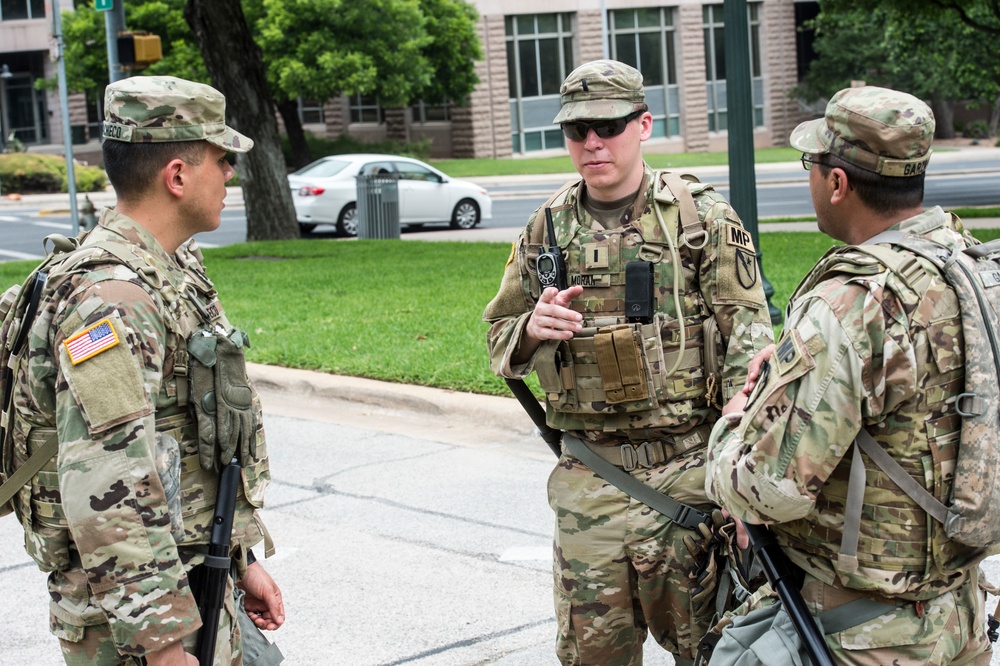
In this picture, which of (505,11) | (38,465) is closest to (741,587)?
(38,465)

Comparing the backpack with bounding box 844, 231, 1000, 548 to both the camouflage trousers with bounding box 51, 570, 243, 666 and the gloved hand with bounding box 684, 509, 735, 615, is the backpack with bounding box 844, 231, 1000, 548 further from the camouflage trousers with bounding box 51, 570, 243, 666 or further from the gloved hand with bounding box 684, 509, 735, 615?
the camouflage trousers with bounding box 51, 570, 243, 666

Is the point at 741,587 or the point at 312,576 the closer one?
the point at 741,587

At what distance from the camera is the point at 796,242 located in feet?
49.9

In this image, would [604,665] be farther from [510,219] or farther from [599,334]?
[510,219]

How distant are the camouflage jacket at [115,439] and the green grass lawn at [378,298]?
5.69 m

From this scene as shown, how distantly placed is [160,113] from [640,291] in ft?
4.80

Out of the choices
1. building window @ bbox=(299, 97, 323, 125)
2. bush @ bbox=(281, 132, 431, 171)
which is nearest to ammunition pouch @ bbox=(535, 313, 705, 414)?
bush @ bbox=(281, 132, 431, 171)

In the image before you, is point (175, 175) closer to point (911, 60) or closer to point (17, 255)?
point (17, 255)

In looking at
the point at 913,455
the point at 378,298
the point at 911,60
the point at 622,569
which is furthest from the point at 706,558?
the point at 911,60

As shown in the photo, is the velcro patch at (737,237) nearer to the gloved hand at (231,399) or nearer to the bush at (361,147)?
the gloved hand at (231,399)

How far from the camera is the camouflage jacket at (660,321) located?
11.6ft

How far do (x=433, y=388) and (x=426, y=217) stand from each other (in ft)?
46.4

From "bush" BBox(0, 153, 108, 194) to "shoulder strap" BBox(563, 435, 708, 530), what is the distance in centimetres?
3317

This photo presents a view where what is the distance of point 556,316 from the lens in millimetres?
3422
